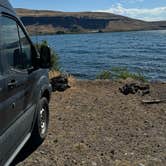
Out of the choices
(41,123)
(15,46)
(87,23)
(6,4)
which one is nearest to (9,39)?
(15,46)

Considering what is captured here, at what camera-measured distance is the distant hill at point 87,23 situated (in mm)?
146250

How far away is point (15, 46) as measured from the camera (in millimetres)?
5621

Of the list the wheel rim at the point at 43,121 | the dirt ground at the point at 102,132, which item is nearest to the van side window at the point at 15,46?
the wheel rim at the point at 43,121

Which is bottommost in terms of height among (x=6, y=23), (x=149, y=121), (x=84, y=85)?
(x=84, y=85)

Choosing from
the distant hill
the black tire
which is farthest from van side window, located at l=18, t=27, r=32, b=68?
the distant hill

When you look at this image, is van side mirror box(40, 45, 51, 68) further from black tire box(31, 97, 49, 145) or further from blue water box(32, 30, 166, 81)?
blue water box(32, 30, 166, 81)

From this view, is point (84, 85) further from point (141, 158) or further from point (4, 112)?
point (4, 112)

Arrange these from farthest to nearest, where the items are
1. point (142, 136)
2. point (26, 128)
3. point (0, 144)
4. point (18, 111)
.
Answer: point (142, 136) → point (26, 128) → point (18, 111) → point (0, 144)

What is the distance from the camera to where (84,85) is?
1438 cm

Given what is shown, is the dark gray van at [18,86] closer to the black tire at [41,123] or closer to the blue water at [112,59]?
the black tire at [41,123]

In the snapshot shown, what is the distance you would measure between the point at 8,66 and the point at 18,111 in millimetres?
634

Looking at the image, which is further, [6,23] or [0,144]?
[6,23]

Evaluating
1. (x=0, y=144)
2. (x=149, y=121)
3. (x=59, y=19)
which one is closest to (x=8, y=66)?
(x=0, y=144)

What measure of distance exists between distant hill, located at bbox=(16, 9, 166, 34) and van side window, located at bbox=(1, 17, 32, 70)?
123m
